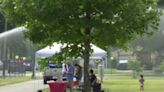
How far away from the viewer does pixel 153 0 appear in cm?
2242

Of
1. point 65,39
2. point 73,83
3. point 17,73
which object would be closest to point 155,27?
point 65,39

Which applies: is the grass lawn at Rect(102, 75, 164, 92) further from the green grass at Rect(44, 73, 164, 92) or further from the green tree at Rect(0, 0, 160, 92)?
the green tree at Rect(0, 0, 160, 92)

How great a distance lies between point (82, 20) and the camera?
69.1 ft

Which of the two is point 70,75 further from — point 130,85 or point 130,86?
point 130,85

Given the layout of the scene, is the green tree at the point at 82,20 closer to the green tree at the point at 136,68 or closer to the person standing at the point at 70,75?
the person standing at the point at 70,75

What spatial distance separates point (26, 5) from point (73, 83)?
12.7 meters

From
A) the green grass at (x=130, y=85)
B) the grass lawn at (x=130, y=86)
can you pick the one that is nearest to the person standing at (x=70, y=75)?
the green grass at (x=130, y=85)

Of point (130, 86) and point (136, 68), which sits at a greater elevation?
point (136, 68)

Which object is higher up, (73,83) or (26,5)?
(26,5)

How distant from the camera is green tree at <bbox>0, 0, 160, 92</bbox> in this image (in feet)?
67.8

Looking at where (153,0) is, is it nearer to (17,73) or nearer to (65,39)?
(65,39)

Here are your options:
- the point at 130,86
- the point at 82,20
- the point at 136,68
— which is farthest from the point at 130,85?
the point at 82,20

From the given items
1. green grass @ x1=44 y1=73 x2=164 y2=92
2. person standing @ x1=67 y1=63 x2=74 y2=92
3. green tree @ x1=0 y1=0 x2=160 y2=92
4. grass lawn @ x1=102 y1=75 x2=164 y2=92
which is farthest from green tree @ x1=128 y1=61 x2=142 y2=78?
green tree @ x1=0 y1=0 x2=160 y2=92

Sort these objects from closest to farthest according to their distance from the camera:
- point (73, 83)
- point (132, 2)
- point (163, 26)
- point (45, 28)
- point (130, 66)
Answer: point (132, 2), point (45, 28), point (73, 83), point (163, 26), point (130, 66)
